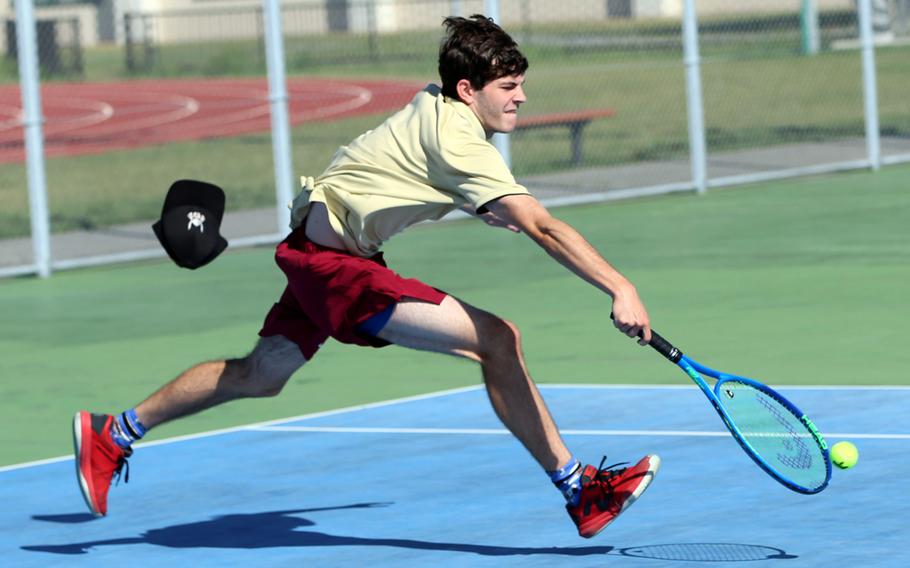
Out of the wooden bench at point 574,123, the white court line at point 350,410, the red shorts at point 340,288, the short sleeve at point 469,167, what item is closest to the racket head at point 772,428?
the short sleeve at point 469,167

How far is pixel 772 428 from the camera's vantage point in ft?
23.0

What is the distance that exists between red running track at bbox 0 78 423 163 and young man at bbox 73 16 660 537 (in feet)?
58.3

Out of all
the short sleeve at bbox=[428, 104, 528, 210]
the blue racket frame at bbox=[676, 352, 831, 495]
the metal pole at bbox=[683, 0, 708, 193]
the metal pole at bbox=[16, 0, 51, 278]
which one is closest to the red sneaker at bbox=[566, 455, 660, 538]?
the blue racket frame at bbox=[676, 352, 831, 495]

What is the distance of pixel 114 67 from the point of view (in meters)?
33.8

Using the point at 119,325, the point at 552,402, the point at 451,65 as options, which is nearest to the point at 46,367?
the point at 119,325

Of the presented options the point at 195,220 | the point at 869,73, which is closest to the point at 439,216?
the point at 195,220

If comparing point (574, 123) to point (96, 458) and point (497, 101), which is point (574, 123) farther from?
point (497, 101)

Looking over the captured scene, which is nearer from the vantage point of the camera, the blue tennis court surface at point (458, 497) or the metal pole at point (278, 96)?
the blue tennis court surface at point (458, 497)

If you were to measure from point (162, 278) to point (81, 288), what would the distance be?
2.06 feet

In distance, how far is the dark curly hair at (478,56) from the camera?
7.04m

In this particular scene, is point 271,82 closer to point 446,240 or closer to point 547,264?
point 446,240

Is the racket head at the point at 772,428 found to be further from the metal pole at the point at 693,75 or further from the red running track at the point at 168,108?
the red running track at the point at 168,108

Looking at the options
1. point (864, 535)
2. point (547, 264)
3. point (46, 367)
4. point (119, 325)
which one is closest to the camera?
point (864, 535)

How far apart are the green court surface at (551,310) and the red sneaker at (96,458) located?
170 centimetres
